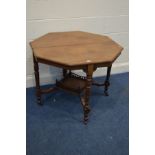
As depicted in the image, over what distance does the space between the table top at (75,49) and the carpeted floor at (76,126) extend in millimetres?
558

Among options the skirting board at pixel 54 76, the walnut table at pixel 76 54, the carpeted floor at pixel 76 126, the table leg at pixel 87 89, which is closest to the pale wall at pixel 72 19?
the skirting board at pixel 54 76

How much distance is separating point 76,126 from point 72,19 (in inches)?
41.9

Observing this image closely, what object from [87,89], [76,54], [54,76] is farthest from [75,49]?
[54,76]

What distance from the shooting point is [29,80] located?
99.6 inches

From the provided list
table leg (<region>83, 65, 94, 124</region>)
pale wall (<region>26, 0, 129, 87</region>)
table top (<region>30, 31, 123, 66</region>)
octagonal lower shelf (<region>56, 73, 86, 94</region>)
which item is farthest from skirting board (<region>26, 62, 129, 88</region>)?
table leg (<region>83, 65, 94, 124</region>)

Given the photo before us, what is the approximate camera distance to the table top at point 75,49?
5.93ft

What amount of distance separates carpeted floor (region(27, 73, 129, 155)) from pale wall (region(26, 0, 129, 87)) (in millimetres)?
297

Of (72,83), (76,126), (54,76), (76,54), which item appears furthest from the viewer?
(54,76)

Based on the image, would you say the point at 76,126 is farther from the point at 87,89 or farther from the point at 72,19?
the point at 72,19

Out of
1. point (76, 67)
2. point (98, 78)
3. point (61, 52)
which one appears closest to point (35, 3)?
point (61, 52)

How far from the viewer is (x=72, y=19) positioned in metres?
2.46

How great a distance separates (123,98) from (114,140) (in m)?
0.64

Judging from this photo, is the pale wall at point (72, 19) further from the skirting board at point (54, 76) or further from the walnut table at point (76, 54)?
the walnut table at point (76, 54)
